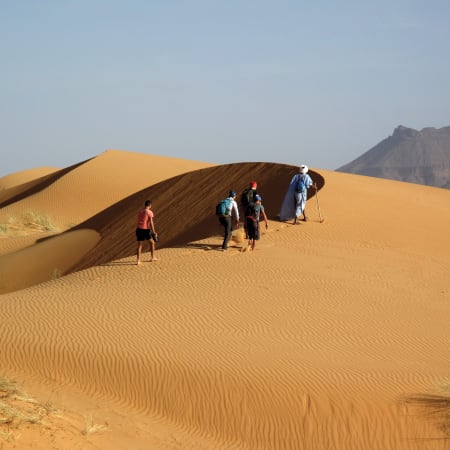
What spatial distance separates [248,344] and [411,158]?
131m

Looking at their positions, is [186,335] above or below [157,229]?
below

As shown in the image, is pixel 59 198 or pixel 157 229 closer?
pixel 157 229

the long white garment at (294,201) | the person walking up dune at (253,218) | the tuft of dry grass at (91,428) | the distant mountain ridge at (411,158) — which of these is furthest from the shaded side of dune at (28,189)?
the distant mountain ridge at (411,158)

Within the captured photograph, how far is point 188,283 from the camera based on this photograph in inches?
542

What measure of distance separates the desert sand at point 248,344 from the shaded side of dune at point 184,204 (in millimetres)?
4125

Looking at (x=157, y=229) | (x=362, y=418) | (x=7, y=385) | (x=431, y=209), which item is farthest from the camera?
(x=157, y=229)

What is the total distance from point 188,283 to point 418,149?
131m

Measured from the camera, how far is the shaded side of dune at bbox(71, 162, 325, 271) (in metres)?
23.3

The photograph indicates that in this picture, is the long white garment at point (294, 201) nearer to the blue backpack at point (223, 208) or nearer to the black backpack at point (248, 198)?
the black backpack at point (248, 198)

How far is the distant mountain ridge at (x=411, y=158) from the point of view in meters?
125

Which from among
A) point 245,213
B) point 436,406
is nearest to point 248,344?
point 436,406

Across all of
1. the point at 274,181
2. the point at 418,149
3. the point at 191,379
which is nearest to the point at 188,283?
the point at 191,379

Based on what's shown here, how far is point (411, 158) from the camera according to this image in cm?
13738

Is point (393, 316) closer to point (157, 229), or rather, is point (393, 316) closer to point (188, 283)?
point (188, 283)
